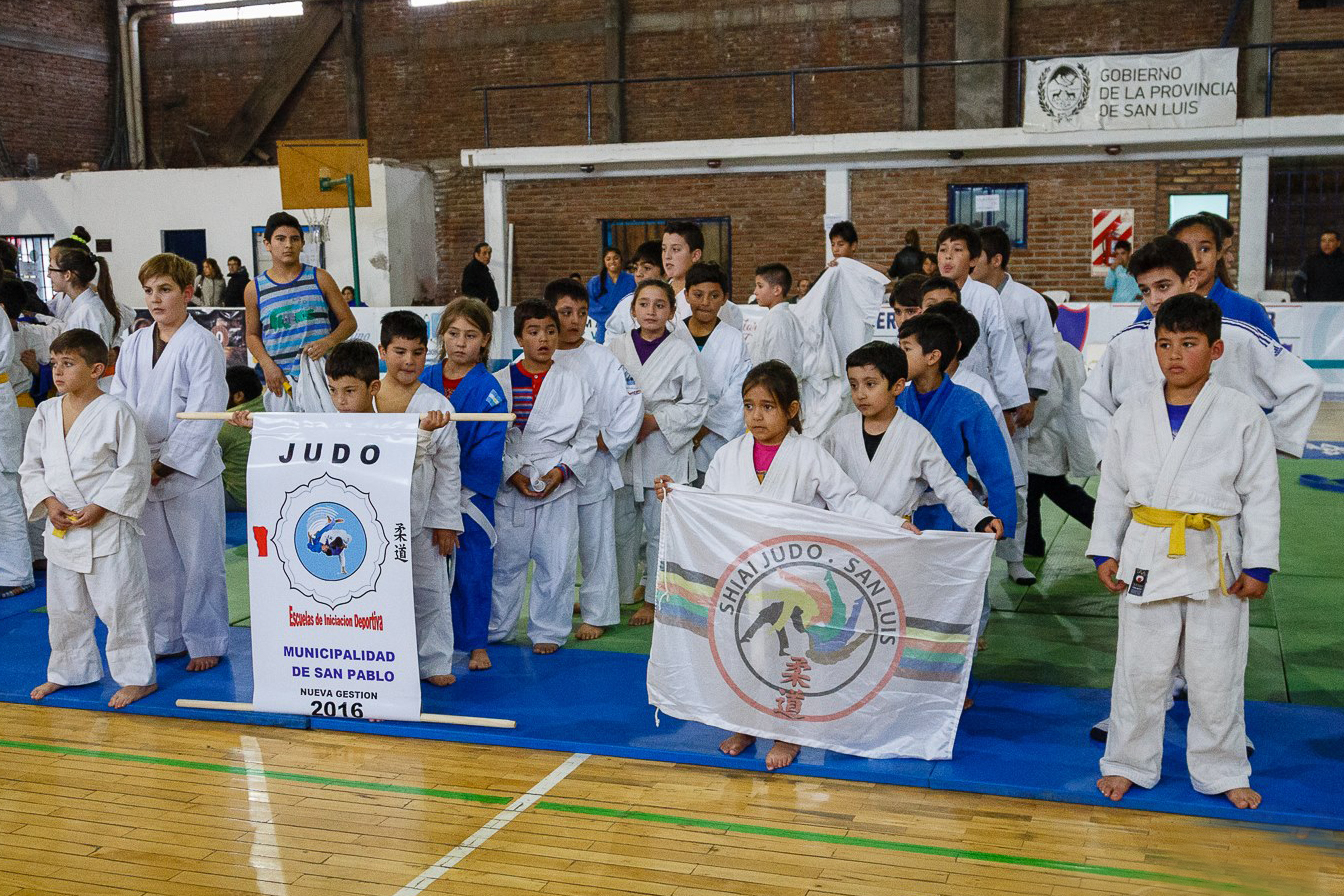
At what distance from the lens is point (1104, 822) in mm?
3553

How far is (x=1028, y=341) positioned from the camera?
608 centimetres

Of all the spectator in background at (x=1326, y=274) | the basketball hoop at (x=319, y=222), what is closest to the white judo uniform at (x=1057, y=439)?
the spectator in background at (x=1326, y=274)

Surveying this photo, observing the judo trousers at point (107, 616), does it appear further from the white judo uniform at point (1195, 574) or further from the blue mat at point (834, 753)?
the white judo uniform at point (1195, 574)

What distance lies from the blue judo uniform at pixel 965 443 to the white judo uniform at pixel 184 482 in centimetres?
282

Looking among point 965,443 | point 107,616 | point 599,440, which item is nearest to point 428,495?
point 599,440

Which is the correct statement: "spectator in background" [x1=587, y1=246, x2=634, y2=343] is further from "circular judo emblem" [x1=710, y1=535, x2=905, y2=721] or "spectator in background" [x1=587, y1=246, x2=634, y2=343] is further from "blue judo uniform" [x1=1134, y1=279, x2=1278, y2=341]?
"circular judo emblem" [x1=710, y1=535, x2=905, y2=721]

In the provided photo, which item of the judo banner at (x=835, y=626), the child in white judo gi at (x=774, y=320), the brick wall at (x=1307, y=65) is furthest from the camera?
the brick wall at (x=1307, y=65)

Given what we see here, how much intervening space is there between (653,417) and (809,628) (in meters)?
1.88

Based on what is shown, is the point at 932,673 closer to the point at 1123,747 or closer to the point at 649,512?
the point at 1123,747

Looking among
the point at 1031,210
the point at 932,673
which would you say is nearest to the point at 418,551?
the point at 932,673

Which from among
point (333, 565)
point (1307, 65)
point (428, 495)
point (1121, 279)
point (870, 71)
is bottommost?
point (333, 565)

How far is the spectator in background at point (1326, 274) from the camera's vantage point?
12.8 metres

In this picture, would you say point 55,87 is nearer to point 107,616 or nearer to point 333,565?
point 107,616

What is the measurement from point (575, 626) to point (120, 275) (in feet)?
49.8
